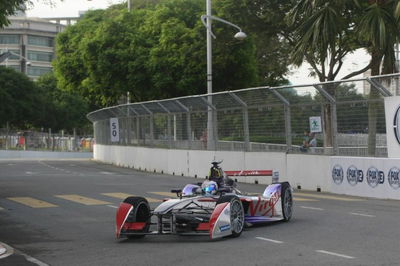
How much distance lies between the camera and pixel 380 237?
36.4 ft

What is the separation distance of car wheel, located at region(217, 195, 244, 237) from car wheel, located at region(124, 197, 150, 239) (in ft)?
3.92

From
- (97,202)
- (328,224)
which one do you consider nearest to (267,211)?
(328,224)

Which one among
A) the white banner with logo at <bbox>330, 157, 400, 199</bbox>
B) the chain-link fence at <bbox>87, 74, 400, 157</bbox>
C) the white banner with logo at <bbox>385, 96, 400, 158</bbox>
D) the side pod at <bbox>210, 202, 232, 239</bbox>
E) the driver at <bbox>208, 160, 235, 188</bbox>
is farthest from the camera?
the chain-link fence at <bbox>87, 74, 400, 157</bbox>

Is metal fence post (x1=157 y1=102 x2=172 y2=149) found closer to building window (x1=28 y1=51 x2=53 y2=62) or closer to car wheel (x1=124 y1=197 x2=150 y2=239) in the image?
car wheel (x1=124 y1=197 x2=150 y2=239)

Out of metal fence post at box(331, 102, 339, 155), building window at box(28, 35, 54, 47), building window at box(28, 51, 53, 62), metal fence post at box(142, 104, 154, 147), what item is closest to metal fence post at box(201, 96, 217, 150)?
metal fence post at box(142, 104, 154, 147)

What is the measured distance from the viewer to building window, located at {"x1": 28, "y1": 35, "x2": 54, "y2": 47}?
132 metres

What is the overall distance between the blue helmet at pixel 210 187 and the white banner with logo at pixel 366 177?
7.14 meters

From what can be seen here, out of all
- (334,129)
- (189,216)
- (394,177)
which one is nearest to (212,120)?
(334,129)

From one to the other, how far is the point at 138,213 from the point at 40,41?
418ft

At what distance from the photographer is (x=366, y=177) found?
19.0 m

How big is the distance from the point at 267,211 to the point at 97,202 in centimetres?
565

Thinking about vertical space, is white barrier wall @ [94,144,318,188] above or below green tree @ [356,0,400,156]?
below

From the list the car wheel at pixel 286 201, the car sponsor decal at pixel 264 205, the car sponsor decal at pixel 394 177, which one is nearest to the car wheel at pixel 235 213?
the car sponsor decal at pixel 264 205

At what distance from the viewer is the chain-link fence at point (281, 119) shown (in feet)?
61.8
